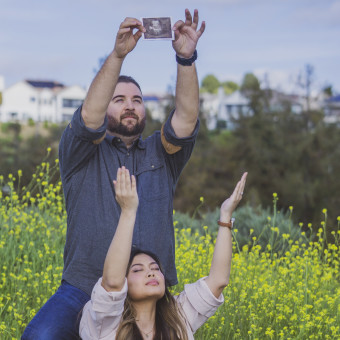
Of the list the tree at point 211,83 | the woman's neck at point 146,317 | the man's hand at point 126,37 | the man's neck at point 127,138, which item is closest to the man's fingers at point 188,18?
the man's hand at point 126,37

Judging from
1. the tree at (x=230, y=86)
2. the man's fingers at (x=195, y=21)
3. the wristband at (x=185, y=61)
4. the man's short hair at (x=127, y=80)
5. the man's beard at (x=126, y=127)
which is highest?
the tree at (x=230, y=86)

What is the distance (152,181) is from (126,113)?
382 mm

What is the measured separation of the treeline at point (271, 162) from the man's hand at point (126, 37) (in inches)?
885


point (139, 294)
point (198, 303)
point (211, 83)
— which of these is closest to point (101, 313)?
point (139, 294)

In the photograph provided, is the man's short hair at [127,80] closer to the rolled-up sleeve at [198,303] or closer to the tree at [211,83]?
the rolled-up sleeve at [198,303]

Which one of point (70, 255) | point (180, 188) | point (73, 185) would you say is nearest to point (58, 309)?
point (70, 255)

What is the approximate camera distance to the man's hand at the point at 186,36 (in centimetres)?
347

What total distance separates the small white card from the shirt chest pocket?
654mm

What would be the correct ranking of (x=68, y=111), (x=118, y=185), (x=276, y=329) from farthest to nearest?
(x=68, y=111) < (x=276, y=329) < (x=118, y=185)

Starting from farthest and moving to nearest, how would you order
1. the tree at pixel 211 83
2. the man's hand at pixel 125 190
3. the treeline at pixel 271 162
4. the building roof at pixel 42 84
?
1. the tree at pixel 211 83
2. the building roof at pixel 42 84
3. the treeline at pixel 271 162
4. the man's hand at pixel 125 190

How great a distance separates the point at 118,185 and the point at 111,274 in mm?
393

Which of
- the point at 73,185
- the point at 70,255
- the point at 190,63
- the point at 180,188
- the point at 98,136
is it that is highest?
the point at 190,63

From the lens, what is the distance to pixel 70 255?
3.53 metres

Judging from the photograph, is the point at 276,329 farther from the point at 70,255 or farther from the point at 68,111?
the point at 68,111
